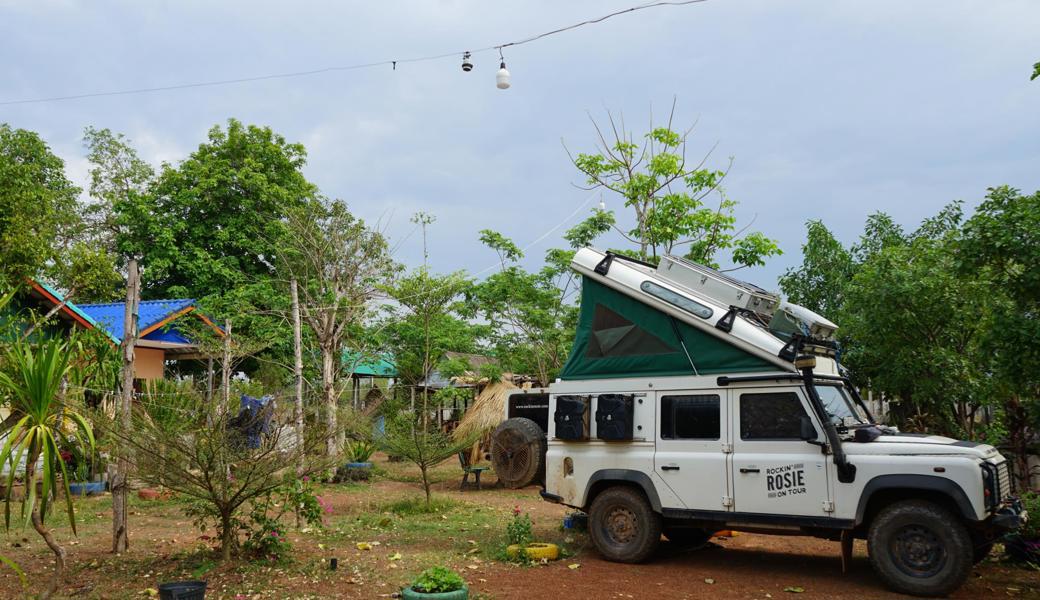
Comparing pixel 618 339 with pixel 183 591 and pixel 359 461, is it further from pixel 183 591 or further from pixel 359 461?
pixel 359 461

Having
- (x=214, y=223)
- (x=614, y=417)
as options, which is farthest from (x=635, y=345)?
(x=214, y=223)

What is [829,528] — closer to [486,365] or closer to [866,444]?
[866,444]

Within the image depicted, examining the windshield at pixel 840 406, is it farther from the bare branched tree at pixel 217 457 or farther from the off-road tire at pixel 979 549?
the bare branched tree at pixel 217 457

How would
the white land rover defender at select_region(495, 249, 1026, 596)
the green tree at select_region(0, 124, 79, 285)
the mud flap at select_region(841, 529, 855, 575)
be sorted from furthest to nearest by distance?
the green tree at select_region(0, 124, 79, 285)
the mud flap at select_region(841, 529, 855, 575)
the white land rover defender at select_region(495, 249, 1026, 596)

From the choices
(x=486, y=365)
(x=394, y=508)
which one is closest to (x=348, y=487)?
(x=394, y=508)

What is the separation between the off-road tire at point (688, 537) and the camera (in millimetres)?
9500

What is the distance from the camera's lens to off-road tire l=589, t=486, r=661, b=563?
28.2 feet

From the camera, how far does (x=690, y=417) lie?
8.48 meters

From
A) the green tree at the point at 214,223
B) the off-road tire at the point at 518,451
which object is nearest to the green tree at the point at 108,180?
the green tree at the point at 214,223

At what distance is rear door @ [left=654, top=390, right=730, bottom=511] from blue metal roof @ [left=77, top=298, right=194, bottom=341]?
14720 millimetres

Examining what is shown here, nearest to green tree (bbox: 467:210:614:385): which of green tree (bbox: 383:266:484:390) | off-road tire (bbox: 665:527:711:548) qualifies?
green tree (bbox: 383:266:484:390)

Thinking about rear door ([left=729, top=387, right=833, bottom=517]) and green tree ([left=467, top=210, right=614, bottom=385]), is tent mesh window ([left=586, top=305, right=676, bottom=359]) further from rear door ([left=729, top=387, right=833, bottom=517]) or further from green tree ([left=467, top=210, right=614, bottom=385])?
green tree ([left=467, top=210, right=614, bottom=385])

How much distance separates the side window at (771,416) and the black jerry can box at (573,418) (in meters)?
1.85

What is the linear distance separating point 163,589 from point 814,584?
617 centimetres
